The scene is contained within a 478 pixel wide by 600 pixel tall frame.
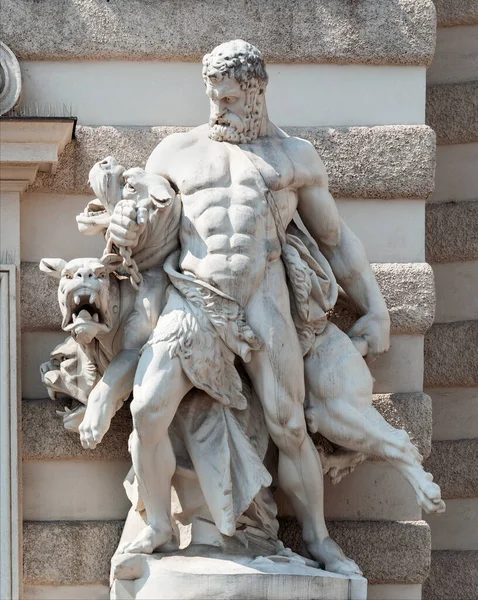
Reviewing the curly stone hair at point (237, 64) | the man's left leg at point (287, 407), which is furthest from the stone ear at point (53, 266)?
the curly stone hair at point (237, 64)

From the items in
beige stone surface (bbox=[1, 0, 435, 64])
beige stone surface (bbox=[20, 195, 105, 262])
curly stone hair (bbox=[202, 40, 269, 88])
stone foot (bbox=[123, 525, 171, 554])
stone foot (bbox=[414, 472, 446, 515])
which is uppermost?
beige stone surface (bbox=[1, 0, 435, 64])

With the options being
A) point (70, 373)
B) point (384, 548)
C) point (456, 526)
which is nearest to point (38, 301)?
point (70, 373)

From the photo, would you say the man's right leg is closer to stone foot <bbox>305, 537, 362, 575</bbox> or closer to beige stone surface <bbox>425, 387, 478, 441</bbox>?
stone foot <bbox>305, 537, 362, 575</bbox>

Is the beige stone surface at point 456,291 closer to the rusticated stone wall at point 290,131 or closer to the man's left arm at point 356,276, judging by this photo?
the rusticated stone wall at point 290,131

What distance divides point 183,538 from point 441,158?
2480mm

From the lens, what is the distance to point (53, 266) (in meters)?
8.62

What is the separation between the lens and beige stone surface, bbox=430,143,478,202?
10.3m

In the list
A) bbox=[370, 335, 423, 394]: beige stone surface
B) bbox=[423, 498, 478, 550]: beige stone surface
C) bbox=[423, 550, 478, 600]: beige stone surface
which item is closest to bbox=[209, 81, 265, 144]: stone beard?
bbox=[370, 335, 423, 394]: beige stone surface

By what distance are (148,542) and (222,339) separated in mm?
757

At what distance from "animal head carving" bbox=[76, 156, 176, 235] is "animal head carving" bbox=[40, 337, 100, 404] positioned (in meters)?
0.49

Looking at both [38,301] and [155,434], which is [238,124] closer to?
[38,301]

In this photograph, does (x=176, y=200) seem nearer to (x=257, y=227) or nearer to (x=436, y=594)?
(x=257, y=227)

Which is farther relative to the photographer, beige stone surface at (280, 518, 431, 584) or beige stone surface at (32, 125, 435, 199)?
beige stone surface at (32, 125, 435, 199)

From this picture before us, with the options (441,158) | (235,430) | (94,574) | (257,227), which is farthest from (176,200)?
(441,158)
